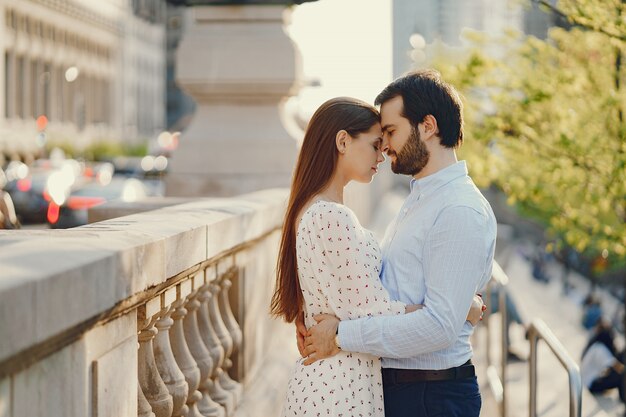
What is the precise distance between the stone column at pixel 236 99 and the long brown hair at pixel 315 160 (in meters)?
5.50

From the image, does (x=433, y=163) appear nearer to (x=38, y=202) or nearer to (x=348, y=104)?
(x=348, y=104)

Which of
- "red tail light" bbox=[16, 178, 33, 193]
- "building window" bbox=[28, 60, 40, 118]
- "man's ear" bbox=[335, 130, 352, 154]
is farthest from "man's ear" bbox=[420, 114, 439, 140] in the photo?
"building window" bbox=[28, 60, 40, 118]

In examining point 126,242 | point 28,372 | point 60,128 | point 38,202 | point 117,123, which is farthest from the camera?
point 117,123

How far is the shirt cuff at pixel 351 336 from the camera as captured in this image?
360 cm

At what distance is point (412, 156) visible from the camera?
12.5ft

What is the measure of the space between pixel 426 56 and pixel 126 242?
27.5 m

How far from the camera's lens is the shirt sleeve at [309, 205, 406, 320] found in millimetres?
3607

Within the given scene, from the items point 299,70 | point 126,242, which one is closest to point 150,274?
point 126,242

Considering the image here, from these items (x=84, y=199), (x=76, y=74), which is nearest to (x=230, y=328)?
(x=84, y=199)

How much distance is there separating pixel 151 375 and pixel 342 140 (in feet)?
3.39

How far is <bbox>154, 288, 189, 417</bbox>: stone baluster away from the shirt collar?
0.96 metres

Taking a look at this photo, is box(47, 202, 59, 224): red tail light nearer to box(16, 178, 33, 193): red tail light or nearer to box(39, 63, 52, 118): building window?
box(16, 178, 33, 193): red tail light

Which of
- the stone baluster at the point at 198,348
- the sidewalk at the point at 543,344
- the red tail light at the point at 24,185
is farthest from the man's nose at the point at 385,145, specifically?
the red tail light at the point at 24,185

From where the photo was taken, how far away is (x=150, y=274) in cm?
339
